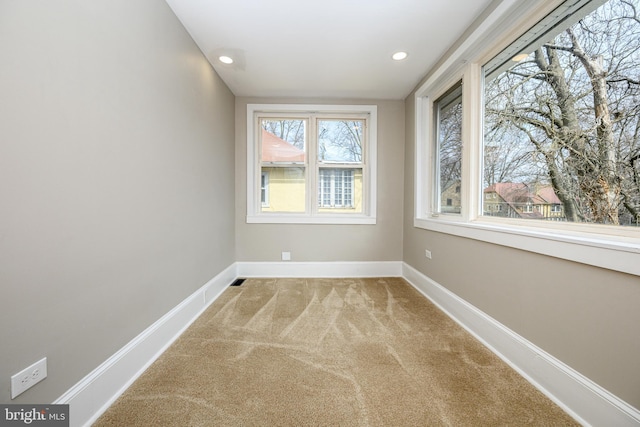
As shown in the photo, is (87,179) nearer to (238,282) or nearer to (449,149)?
(238,282)

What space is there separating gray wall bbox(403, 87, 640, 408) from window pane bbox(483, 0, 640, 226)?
32cm

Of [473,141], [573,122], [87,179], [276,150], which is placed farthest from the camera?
[276,150]

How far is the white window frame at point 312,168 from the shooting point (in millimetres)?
3275

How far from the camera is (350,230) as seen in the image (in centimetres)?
336

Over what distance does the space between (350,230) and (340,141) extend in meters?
1.30

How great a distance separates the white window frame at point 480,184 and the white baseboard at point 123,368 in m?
2.44

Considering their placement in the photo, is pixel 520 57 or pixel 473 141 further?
pixel 473 141

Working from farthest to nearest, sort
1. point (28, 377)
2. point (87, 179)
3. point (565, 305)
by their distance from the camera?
point (565, 305)
point (87, 179)
point (28, 377)

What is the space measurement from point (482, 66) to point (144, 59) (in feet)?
8.39

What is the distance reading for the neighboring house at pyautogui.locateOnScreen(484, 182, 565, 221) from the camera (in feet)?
4.80

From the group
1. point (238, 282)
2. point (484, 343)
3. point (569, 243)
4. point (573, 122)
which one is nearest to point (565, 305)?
point (569, 243)

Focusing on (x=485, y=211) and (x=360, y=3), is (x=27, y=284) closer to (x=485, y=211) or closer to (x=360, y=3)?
(x=360, y=3)

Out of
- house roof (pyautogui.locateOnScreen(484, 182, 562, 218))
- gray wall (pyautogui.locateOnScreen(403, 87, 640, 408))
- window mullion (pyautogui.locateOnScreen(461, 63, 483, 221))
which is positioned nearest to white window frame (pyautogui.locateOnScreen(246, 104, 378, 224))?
window mullion (pyautogui.locateOnScreen(461, 63, 483, 221))

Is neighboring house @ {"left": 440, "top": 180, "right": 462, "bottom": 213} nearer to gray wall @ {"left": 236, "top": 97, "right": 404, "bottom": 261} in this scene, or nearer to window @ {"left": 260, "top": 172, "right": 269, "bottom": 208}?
gray wall @ {"left": 236, "top": 97, "right": 404, "bottom": 261}
